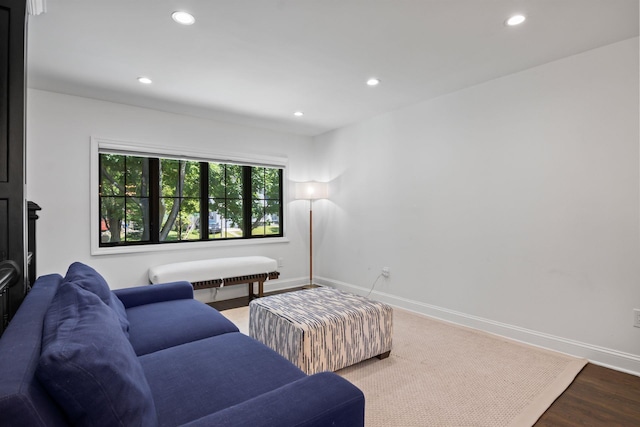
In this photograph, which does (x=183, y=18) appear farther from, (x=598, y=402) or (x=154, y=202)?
(x=598, y=402)

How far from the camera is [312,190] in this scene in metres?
4.94

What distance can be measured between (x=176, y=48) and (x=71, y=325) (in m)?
2.21

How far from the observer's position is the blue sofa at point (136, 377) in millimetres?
836

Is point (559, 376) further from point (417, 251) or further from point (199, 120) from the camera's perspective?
point (199, 120)

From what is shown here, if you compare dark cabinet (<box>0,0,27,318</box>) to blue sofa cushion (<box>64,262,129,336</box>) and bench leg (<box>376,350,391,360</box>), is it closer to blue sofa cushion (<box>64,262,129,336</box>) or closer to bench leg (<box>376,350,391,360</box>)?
blue sofa cushion (<box>64,262,129,336</box>)

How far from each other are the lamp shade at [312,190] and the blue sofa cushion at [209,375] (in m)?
3.24

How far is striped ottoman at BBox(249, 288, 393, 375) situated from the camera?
2264mm

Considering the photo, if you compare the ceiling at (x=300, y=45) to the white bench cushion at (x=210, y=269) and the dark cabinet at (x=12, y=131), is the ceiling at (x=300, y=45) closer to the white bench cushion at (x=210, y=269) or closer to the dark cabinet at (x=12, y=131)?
the dark cabinet at (x=12, y=131)

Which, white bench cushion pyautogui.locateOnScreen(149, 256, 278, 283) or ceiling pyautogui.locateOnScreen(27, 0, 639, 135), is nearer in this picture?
ceiling pyautogui.locateOnScreen(27, 0, 639, 135)

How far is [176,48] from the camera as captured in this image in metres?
2.54

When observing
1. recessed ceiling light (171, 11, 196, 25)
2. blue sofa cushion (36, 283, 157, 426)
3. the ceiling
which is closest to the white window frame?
the ceiling

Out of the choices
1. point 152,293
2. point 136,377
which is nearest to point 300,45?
point 152,293

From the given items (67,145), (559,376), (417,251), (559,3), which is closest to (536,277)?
(559,376)

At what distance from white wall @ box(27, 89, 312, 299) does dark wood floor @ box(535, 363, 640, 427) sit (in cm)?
370
